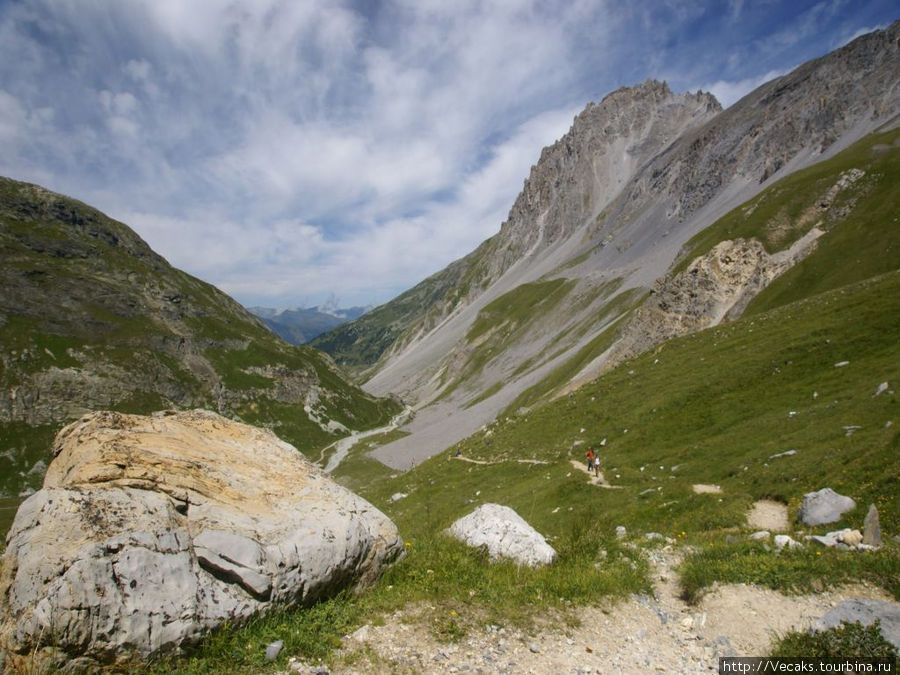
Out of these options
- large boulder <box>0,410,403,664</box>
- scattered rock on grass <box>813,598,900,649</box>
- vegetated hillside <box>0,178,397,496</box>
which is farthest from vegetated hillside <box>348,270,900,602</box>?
vegetated hillside <box>0,178,397,496</box>

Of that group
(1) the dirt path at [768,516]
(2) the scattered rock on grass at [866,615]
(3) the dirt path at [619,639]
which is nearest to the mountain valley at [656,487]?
(3) the dirt path at [619,639]

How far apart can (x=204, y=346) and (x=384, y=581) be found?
576 ft

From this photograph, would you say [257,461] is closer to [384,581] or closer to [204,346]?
[384,581]

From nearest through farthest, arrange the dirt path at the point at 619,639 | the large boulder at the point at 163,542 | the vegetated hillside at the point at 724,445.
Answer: the large boulder at the point at 163,542 < the dirt path at the point at 619,639 < the vegetated hillside at the point at 724,445

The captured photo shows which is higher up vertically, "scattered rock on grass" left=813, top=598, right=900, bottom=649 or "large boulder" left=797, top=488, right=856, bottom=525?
"large boulder" left=797, top=488, right=856, bottom=525

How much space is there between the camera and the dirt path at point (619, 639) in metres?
8.25

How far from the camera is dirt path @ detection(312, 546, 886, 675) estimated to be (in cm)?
825

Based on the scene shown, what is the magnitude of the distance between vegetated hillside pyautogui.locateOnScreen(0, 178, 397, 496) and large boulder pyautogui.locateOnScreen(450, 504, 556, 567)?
124 m

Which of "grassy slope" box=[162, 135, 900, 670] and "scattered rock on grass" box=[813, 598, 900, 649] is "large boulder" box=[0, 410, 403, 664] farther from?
"scattered rock on grass" box=[813, 598, 900, 649]

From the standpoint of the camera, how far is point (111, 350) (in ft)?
440

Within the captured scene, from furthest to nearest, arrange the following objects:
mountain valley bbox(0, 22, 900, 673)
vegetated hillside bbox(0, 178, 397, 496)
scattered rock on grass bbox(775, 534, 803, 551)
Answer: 1. vegetated hillside bbox(0, 178, 397, 496)
2. scattered rock on grass bbox(775, 534, 803, 551)
3. mountain valley bbox(0, 22, 900, 673)

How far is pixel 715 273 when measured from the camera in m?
78.0

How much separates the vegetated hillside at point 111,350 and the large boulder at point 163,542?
122m

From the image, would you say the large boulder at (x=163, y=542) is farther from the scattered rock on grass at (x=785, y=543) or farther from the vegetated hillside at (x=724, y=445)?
the scattered rock on grass at (x=785, y=543)
